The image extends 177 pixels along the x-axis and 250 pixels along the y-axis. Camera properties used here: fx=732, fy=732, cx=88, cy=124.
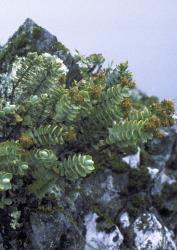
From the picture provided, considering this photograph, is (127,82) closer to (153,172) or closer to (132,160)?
(132,160)

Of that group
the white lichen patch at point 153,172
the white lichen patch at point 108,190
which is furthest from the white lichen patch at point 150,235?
the white lichen patch at point 153,172

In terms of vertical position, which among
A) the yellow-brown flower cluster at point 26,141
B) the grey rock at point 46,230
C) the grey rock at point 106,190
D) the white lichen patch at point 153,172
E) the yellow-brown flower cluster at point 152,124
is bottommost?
the grey rock at point 46,230

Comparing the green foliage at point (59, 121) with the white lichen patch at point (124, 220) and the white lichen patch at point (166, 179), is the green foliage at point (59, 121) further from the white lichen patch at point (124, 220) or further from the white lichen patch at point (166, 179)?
the white lichen patch at point (166, 179)

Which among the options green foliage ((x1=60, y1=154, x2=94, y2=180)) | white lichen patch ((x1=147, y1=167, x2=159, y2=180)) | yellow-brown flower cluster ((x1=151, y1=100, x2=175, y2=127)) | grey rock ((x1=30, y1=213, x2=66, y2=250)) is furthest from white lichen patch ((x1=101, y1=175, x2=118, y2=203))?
green foliage ((x1=60, y1=154, x2=94, y2=180))

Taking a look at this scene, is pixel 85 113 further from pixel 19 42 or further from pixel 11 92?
pixel 19 42

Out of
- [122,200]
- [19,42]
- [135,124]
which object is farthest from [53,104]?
[19,42]

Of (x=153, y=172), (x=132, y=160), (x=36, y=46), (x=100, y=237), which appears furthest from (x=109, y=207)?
(x=36, y=46)

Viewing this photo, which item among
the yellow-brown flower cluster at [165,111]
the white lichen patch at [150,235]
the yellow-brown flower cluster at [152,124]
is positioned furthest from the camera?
the white lichen patch at [150,235]
